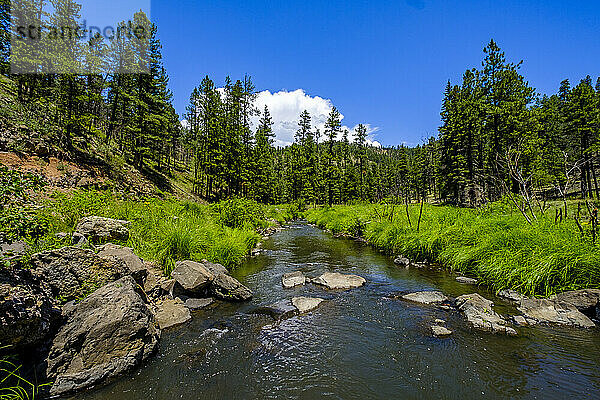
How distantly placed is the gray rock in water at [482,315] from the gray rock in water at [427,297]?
502mm

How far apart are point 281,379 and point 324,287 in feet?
13.9

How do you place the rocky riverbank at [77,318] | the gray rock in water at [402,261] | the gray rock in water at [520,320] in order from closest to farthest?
the rocky riverbank at [77,318] < the gray rock in water at [520,320] < the gray rock in water at [402,261]

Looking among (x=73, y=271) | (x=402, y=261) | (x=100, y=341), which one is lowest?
(x=402, y=261)

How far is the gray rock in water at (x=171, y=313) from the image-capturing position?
17.9ft

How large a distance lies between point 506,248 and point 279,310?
7100 millimetres

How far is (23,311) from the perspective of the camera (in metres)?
3.18

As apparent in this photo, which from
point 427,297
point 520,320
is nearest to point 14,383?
point 427,297

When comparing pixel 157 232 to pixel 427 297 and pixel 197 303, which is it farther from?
pixel 427 297

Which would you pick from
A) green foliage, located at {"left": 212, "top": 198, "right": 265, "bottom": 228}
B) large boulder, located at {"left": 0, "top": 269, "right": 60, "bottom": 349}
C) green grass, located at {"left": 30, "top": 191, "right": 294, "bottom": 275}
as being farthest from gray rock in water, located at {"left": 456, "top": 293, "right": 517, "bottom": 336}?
green foliage, located at {"left": 212, "top": 198, "right": 265, "bottom": 228}

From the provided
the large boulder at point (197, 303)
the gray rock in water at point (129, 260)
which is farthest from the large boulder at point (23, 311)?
the large boulder at point (197, 303)

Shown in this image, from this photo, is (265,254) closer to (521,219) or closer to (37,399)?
(37,399)

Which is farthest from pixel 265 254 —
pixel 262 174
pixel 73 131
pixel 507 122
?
pixel 262 174

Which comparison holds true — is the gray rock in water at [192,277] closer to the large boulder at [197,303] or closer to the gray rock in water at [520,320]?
the large boulder at [197,303]

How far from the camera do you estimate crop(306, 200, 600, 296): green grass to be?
6.16 metres
